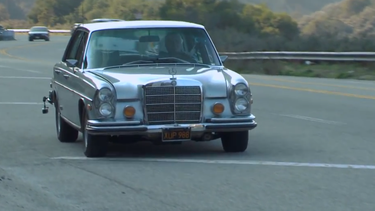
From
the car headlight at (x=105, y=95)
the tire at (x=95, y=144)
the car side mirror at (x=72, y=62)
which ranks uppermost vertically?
the car side mirror at (x=72, y=62)

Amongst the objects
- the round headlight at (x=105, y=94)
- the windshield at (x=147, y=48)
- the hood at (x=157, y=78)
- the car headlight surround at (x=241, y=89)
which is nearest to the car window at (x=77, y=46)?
the windshield at (x=147, y=48)

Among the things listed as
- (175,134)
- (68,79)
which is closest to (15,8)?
(68,79)

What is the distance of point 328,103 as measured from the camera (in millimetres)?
17719

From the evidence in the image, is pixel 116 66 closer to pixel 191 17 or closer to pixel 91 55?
pixel 91 55

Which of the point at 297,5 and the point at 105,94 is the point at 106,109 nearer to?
the point at 105,94

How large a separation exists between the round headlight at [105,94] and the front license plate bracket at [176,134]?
749 mm

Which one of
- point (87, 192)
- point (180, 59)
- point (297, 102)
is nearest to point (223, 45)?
point (297, 102)

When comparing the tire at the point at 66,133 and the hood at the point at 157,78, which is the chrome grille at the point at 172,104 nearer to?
the hood at the point at 157,78

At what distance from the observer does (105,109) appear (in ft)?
31.3

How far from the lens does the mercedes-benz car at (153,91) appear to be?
9531 mm

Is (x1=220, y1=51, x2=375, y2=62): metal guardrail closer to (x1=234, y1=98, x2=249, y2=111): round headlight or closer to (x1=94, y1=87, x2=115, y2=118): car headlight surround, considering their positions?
(x1=234, y1=98, x2=249, y2=111): round headlight

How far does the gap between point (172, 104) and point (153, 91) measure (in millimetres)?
279

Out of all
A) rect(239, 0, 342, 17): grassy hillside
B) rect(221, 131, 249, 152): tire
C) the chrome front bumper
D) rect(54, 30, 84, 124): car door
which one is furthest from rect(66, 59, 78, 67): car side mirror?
rect(239, 0, 342, 17): grassy hillside

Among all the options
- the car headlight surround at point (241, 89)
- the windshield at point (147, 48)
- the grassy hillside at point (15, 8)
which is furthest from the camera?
the grassy hillside at point (15, 8)
